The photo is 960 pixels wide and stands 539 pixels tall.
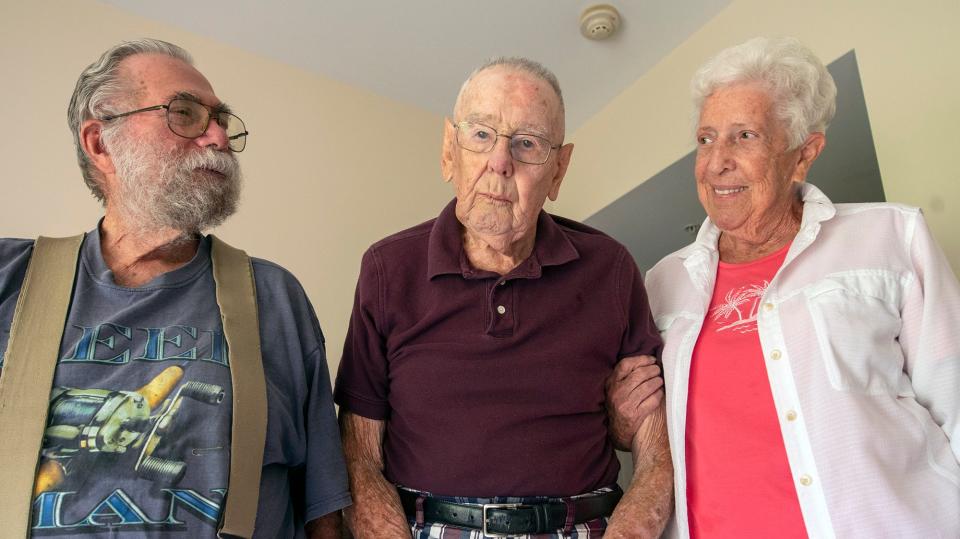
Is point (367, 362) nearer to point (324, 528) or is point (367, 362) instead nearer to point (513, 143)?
point (324, 528)

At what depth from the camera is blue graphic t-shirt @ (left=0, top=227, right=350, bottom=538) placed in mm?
1061

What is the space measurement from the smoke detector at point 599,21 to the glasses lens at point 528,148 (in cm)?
145

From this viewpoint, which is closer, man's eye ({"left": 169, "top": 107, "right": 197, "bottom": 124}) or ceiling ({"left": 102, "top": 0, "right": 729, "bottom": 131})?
man's eye ({"left": 169, "top": 107, "right": 197, "bottom": 124})

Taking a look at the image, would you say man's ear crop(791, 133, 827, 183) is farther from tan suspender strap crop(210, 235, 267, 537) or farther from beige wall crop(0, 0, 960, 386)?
tan suspender strap crop(210, 235, 267, 537)

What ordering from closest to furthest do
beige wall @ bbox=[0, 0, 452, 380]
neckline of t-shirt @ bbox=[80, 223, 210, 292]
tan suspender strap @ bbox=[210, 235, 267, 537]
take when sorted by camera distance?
tan suspender strap @ bbox=[210, 235, 267, 537] → neckline of t-shirt @ bbox=[80, 223, 210, 292] → beige wall @ bbox=[0, 0, 452, 380]

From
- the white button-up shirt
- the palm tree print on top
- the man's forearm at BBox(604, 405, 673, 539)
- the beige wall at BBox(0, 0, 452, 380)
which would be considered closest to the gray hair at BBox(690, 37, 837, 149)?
the white button-up shirt

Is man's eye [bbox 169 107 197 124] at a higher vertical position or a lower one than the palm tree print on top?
higher

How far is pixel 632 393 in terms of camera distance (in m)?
1.45

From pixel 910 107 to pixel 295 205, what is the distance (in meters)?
2.14

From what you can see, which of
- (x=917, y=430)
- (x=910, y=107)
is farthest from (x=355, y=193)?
(x=917, y=430)

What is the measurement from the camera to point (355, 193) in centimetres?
295

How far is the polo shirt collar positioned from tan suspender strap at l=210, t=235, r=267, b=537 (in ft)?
1.23

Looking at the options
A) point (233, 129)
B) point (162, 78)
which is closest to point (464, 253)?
point (233, 129)

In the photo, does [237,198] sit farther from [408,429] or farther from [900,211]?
[900,211]
